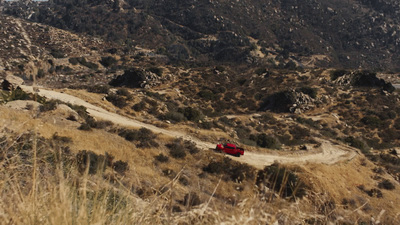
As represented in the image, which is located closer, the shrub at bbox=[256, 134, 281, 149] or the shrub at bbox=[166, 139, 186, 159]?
the shrub at bbox=[166, 139, 186, 159]

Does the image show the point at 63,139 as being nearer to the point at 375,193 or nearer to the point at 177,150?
the point at 177,150

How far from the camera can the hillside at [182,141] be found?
13.5 feet

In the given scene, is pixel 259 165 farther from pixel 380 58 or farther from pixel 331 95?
pixel 380 58

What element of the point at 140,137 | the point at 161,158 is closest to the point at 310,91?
the point at 140,137

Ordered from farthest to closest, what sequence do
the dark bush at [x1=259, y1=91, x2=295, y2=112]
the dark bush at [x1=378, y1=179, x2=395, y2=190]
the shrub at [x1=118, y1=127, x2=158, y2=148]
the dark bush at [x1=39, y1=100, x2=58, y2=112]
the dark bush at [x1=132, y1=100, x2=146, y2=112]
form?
the dark bush at [x1=259, y1=91, x2=295, y2=112] → the dark bush at [x1=132, y1=100, x2=146, y2=112] → the dark bush at [x1=378, y1=179, x2=395, y2=190] → the dark bush at [x1=39, y1=100, x2=58, y2=112] → the shrub at [x1=118, y1=127, x2=158, y2=148]

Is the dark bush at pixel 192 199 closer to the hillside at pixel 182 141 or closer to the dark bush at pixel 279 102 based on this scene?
the hillside at pixel 182 141

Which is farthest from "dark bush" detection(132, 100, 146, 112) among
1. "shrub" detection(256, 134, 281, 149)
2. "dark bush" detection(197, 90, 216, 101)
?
"dark bush" detection(197, 90, 216, 101)

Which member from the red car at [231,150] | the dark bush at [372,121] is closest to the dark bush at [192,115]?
the red car at [231,150]

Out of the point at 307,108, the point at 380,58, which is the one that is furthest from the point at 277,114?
the point at 380,58

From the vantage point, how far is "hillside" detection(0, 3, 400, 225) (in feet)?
13.5

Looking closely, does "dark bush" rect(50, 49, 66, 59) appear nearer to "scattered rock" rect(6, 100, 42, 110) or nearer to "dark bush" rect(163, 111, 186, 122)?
"dark bush" rect(163, 111, 186, 122)

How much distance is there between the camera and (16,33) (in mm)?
114875

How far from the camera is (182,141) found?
2912 centimetres

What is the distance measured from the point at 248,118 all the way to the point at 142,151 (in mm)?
34379
